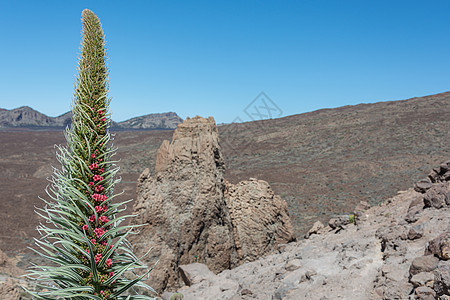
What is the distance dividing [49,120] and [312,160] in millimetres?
119119

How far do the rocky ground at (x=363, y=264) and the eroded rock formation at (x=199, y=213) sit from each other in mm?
617

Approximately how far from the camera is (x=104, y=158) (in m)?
2.64

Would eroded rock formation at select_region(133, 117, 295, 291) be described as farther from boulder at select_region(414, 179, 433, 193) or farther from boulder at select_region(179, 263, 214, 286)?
boulder at select_region(414, 179, 433, 193)

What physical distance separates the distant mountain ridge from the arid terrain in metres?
60.8

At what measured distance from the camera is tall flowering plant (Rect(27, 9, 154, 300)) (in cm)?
244

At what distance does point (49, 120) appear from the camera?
12419cm

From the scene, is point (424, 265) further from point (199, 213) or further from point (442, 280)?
point (199, 213)

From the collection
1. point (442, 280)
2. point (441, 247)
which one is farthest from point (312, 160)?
point (442, 280)

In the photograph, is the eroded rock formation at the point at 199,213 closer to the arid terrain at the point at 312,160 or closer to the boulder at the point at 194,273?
the boulder at the point at 194,273

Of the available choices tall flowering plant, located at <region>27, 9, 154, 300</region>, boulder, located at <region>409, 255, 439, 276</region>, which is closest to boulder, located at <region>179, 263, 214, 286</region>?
boulder, located at <region>409, 255, 439, 276</region>

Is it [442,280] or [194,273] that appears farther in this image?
[194,273]

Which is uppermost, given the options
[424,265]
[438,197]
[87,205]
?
[87,205]

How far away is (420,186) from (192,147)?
6022mm

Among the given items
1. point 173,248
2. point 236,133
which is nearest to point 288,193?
point 173,248
